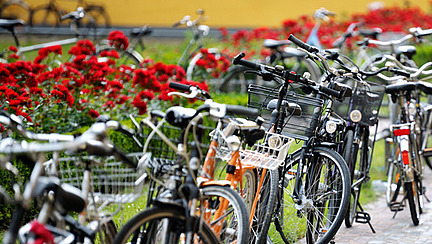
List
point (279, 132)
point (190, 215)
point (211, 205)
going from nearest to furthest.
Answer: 1. point (190, 215)
2. point (211, 205)
3. point (279, 132)

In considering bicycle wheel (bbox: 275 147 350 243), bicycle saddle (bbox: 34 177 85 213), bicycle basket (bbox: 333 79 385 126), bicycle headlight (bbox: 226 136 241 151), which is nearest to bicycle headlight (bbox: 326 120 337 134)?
bicycle wheel (bbox: 275 147 350 243)

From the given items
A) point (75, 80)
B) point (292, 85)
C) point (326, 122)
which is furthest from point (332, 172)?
point (75, 80)

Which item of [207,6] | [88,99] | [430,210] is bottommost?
[430,210]

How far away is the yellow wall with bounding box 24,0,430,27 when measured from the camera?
57.0 feet

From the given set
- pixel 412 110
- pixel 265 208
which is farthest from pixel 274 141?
pixel 412 110

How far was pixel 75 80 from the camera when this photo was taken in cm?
564

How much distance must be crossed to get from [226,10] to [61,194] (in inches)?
612

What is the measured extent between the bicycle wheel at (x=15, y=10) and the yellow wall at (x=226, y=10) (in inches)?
83.4

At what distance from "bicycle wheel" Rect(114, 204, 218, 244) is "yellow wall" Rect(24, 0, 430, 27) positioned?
14834 mm

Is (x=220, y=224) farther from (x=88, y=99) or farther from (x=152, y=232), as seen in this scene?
(x=88, y=99)

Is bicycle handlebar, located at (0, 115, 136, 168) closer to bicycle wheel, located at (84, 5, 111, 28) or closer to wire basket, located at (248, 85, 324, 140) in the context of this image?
wire basket, located at (248, 85, 324, 140)

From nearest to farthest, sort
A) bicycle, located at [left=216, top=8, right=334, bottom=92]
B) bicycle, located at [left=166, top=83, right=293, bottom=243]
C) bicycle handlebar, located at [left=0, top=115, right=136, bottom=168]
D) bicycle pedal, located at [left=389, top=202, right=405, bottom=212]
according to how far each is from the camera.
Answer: bicycle handlebar, located at [left=0, top=115, right=136, bottom=168] → bicycle, located at [left=166, top=83, right=293, bottom=243] → bicycle pedal, located at [left=389, top=202, right=405, bottom=212] → bicycle, located at [left=216, top=8, right=334, bottom=92]

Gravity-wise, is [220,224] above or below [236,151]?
below

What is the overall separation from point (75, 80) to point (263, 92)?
2.05 m
